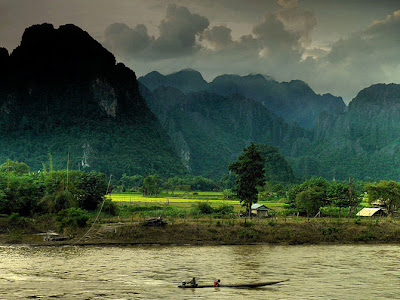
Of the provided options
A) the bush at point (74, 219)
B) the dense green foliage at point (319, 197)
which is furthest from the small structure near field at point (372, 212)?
the bush at point (74, 219)

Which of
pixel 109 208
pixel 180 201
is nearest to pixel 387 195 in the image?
pixel 180 201

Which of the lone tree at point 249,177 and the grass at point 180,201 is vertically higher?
the lone tree at point 249,177

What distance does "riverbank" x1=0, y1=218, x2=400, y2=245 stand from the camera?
33844 mm

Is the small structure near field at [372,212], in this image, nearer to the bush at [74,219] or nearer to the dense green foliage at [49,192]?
the dense green foliage at [49,192]

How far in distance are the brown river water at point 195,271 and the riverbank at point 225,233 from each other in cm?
182

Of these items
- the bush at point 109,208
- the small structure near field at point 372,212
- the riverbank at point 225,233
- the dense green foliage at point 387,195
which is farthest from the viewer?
the dense green foliage at point 387,195

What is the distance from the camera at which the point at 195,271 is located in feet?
77.2

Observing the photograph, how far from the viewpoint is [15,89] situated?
135375 millimetres

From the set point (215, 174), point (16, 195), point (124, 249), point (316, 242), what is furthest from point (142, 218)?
point (215, 174)

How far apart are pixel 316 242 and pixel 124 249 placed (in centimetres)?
1522

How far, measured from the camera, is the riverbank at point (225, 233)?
33844 millimetres

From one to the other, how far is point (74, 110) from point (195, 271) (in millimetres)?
116923

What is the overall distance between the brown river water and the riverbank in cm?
182

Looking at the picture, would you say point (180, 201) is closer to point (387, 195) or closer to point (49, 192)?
point (49, 192)
